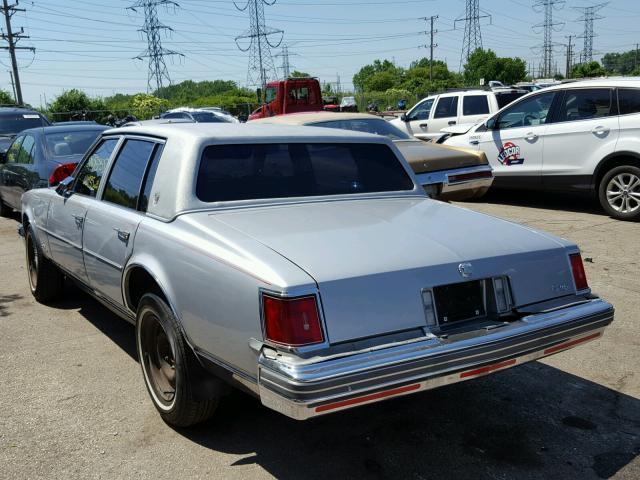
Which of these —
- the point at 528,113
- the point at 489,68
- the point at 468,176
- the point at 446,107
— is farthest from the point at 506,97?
the point at 489,68

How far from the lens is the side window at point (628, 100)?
8562 mm

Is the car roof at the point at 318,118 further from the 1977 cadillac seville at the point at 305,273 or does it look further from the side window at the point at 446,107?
the side window at the point at 446,107

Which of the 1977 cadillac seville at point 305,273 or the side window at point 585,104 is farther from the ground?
the side window at point 585,104

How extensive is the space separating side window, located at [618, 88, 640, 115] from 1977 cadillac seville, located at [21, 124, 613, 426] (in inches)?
214

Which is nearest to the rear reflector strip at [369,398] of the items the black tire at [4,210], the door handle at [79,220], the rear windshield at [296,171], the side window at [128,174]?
the rear windshield at [296,171]

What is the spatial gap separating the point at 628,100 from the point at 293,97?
56.2ft

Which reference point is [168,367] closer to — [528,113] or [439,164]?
[439,164]

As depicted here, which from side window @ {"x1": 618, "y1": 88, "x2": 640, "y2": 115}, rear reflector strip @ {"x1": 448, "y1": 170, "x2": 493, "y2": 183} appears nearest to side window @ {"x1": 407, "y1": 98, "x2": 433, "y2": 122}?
side window @ {"x1": 618, "y1": 88, "x2": 640, "y2": 115}

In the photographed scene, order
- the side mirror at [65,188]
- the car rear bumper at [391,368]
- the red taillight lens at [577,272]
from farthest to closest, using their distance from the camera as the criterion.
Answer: the side mirror at [65,188]
the red taillight lens at [577,272]
the car rear bumper at [391,368]

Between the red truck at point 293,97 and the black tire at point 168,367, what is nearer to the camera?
the black tire at point 168,367

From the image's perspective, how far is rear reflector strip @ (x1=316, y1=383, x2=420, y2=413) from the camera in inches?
107

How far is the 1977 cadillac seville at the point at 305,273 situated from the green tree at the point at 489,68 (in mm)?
72195

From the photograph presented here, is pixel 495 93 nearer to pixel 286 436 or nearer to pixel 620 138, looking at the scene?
pixel 620 138

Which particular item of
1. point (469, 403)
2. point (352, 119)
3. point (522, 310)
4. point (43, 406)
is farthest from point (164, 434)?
point (352, 119)
